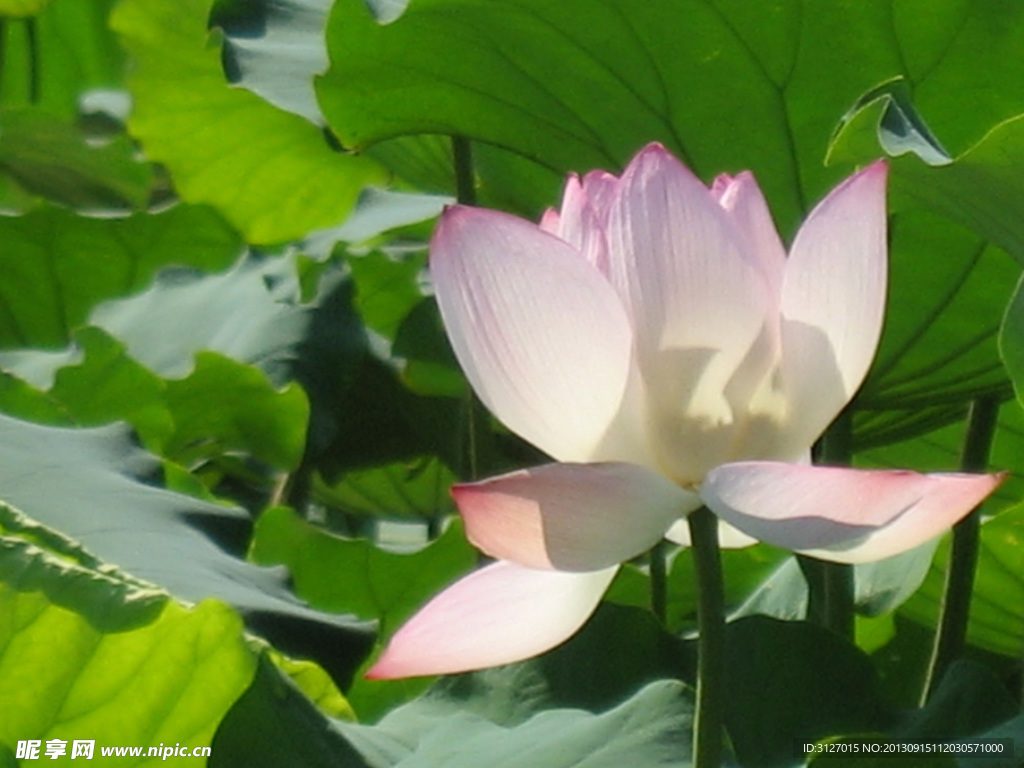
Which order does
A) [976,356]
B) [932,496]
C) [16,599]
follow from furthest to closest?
1. [976,356]
2. [16,599]
3. [932,496]

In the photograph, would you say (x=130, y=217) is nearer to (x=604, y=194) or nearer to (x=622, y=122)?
(x=622, y=122)

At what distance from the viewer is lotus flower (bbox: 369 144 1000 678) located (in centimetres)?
41

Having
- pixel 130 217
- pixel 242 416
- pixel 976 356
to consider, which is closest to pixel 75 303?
pixel 130 217

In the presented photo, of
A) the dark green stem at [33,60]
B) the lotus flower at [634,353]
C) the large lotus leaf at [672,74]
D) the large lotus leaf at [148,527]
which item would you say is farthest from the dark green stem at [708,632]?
the dark green stem at [33,60]

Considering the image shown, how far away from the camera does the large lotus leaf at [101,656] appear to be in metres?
0.57

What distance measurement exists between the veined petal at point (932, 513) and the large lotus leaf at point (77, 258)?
1113 mm

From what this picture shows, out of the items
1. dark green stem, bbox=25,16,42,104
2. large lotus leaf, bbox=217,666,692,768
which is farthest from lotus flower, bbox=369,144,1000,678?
dark green stem, bbox=25,16,42,104

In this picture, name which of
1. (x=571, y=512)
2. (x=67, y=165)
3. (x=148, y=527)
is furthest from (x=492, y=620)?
(x=67, y=165)

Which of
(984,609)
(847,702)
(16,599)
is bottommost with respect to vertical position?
(984,609)

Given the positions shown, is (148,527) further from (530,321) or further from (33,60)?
(33,60)

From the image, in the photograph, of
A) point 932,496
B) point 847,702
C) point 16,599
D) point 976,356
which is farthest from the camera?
point 976,356

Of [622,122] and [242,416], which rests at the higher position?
[622,122]

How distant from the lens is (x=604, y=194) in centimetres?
46

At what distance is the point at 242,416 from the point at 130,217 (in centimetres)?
40
